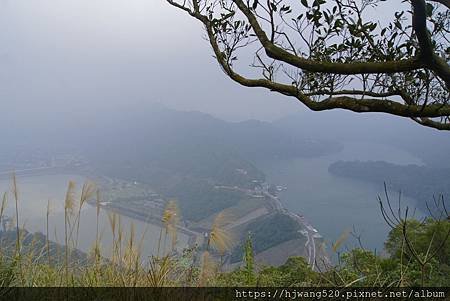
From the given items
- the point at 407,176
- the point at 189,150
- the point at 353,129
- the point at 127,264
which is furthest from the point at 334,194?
the point at 353,129

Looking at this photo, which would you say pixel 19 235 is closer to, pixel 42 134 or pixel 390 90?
pixel 390 90

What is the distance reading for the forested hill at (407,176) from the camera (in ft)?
38.1

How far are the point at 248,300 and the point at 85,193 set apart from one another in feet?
3.50

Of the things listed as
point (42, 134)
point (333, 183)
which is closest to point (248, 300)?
point (333, 183)

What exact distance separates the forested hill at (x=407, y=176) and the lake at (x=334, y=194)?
48 cm

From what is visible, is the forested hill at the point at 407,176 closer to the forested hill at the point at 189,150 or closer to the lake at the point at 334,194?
the lake at the point at 334,194

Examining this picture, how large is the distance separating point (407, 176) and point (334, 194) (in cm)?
515

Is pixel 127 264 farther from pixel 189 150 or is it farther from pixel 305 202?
pixel 189 150

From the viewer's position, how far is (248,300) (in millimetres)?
1902

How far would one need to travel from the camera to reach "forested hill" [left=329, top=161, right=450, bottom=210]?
11.6 m

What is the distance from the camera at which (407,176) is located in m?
17.9

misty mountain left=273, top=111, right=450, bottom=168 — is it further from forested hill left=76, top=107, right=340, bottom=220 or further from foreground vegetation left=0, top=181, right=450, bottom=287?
foreground vegetation left=0, top=181, right=450, bottom=287

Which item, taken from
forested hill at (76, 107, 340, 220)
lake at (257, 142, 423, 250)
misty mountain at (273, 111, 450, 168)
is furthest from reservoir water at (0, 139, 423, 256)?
forested hill at (76, 107, 340, 220)

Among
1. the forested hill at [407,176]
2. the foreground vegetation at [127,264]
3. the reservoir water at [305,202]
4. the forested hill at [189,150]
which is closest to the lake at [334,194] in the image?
the reservoir water at [305,202]
